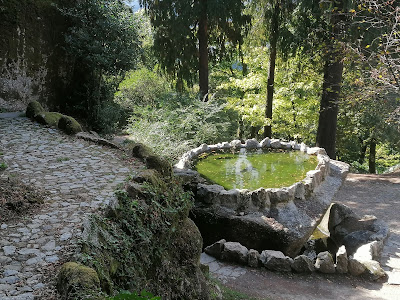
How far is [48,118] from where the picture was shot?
8375mm

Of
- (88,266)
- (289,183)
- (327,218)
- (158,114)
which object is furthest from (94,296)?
(158,114)

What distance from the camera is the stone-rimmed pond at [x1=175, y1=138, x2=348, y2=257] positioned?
7.38 metres

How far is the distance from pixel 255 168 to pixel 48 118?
15.8 ft

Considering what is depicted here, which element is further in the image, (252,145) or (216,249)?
(252,145)

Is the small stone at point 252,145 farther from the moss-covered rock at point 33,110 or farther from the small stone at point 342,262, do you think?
the moss-covered rock at point 33,110

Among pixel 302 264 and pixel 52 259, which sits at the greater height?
pixel 52 259

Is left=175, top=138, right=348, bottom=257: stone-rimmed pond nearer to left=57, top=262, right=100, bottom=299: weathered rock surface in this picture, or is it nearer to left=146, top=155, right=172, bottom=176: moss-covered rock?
left=146, top=155, right=172, bottom=176: moss-covered rock

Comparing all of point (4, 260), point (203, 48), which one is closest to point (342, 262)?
point (4, 260)

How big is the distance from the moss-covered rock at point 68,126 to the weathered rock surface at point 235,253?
3540 millimetres

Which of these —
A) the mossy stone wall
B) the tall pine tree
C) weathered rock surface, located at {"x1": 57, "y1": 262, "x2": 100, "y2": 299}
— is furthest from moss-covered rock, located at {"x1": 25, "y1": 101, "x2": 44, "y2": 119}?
weathered rock surface, located at {"x1": 57, "y1": 262, "x2": 100, "y2": 299}

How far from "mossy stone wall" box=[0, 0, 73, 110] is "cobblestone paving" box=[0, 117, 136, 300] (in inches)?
72.6

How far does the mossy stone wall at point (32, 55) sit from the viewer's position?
31.5 feet

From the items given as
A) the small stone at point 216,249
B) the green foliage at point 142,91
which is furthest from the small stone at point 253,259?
the green foliage at point 142,91

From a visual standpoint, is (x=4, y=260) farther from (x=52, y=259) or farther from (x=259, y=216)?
(x=259, y=216)
